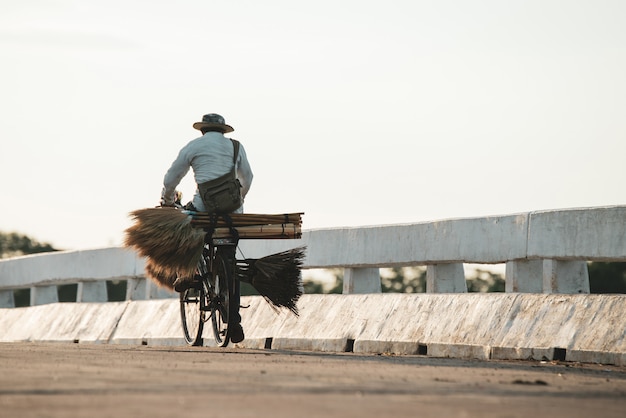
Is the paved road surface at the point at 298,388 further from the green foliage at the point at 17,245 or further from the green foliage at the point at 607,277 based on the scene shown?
the green foliage at the point at 607,277

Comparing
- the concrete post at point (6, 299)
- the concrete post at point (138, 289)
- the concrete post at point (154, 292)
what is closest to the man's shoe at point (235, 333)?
the concrete post at point (154, 292)

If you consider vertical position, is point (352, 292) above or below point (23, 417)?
above

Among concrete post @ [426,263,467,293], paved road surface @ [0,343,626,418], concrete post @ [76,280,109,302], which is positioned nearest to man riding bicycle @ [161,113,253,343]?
concrete post @ [426,263,467,293]

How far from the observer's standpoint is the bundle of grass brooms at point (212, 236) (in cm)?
1439

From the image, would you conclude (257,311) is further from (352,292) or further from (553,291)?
(553,291)

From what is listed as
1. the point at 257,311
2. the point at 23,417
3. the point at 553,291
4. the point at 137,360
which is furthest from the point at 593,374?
the point at 257,311

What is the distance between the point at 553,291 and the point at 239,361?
2989 millimetres

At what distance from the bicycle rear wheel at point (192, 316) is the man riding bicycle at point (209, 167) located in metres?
0.31

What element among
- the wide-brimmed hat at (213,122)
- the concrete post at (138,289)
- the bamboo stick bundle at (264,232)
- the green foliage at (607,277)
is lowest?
the concrete post at (138,289)

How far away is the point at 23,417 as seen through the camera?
665cm

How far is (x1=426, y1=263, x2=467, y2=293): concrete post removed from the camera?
1430 cm

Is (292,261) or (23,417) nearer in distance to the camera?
(23,417)

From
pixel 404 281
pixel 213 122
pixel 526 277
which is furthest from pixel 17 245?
pixel 526 277

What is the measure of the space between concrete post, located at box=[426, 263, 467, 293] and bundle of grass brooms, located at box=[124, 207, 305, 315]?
1416 mm
